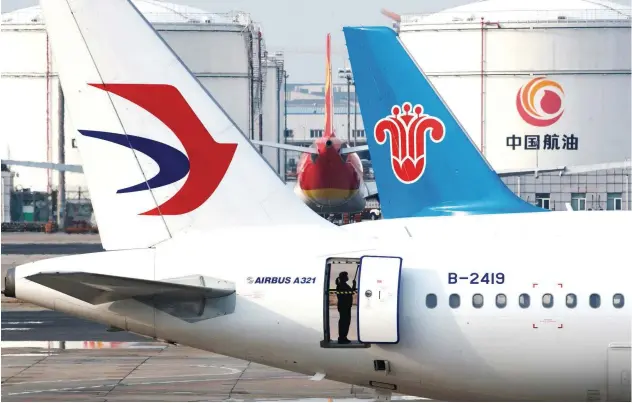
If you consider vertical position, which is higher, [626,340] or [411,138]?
[411,138]

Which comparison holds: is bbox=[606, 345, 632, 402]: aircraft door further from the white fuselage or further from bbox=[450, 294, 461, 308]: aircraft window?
bbox=[450, 294, 461, 308]: aircraft window

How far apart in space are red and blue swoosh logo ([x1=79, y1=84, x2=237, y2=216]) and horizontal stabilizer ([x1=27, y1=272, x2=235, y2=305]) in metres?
1.61

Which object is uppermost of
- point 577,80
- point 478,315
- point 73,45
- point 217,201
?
point 577,80

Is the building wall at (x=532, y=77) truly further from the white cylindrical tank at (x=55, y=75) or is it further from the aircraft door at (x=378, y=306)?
the aircraft door at (x=378, y=306)

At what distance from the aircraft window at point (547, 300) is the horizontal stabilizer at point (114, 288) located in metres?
4.92

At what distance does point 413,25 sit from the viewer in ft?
352

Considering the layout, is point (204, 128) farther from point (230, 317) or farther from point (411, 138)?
point (411, 138)

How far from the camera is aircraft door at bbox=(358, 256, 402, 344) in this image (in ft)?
64.5

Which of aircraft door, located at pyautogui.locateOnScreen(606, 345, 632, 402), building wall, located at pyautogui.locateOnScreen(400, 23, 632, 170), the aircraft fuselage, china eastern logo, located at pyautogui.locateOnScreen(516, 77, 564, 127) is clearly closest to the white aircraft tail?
aircraft door, located at pyautogui.locateOnScreen(606, 345, 632, 402)

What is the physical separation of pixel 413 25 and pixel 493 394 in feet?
293

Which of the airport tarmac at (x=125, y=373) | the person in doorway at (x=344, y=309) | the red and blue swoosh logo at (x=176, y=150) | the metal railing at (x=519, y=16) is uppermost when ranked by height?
the metal railing at (x=519, y=16)

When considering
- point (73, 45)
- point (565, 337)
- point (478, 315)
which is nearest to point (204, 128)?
point (73, 45)

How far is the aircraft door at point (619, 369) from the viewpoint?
1948cm

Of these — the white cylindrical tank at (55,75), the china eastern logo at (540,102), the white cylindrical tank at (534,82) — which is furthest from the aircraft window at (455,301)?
the white cylindrical tank at (55,75)
